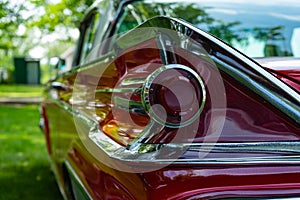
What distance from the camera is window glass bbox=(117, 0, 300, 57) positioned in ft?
8.83

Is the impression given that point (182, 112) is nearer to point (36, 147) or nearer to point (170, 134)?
point (170, 134)

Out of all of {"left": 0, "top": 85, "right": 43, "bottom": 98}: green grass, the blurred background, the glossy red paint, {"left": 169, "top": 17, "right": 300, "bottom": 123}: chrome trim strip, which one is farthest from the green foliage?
{"left": 0, "top": 85, "right": 43, "bottom": 98}: green grass

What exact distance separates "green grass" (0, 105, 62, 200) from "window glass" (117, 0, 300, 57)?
2.00 metres

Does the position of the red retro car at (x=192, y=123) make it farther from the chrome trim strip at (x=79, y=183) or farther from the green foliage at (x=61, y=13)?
the green foliage at (x=61, y=13)

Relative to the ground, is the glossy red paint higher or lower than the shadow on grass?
higher

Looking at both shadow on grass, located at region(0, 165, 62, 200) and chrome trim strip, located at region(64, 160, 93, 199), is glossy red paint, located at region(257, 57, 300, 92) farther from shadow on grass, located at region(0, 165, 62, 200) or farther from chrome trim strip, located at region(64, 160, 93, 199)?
shadow on grass, located at region(0, 165, 62, 200)

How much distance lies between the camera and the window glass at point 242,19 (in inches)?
106

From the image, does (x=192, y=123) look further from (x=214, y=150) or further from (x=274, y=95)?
(x=274, y=95)

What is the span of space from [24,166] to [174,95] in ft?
14.3

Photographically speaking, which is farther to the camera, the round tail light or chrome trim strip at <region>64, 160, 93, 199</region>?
chrome trim strip at <region>64, 160, 93, 199</region>

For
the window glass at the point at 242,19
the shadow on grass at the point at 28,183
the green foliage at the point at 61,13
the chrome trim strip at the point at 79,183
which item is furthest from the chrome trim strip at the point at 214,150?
the green foliage at the point at 61,13

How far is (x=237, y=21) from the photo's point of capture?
2816mm

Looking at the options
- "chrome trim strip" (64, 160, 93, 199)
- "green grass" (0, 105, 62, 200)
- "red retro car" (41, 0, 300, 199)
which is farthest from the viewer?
"green grass" (0, 105, 62, 200)

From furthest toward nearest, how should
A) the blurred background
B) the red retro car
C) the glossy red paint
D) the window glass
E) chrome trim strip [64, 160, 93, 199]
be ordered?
1. the blurred background
2. the window glass
3. chrome trim strip [64, 160, 93, 199]
4. the glossy red paint
5. the red retro car
